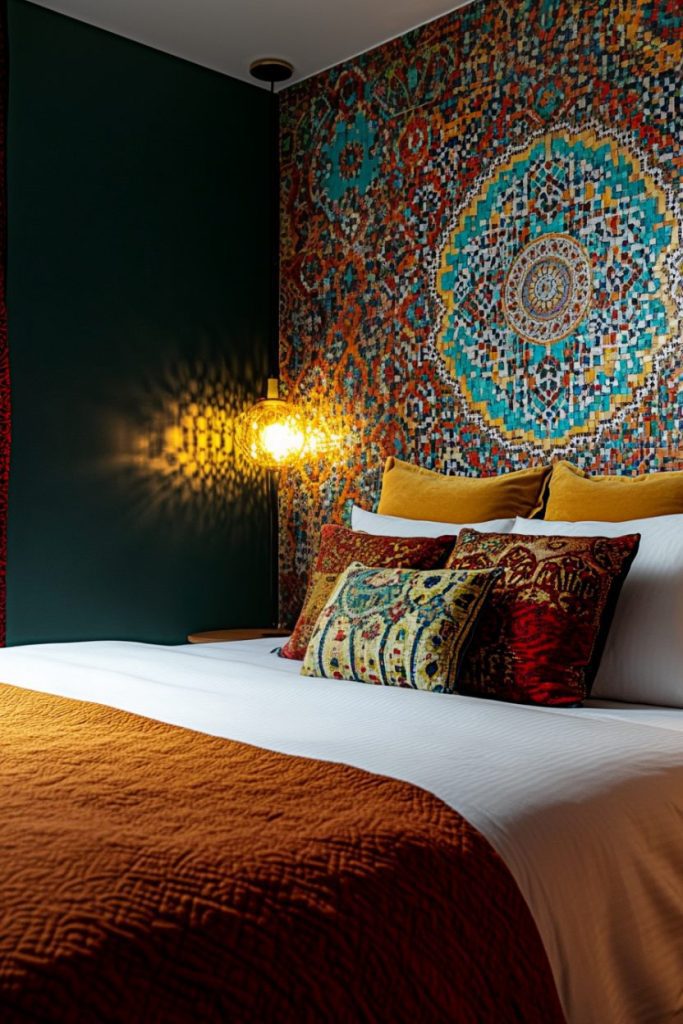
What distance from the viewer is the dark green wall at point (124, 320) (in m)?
3.41

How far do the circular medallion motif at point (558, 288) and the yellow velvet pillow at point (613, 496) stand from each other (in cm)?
32

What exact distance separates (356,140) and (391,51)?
329 millimetres

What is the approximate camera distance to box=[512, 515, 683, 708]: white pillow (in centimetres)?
217

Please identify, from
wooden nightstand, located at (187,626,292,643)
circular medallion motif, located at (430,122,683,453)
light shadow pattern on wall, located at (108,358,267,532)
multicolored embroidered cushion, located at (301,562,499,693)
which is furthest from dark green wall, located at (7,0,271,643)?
multicolored embroidered cushion, located at (301,562,499,693)

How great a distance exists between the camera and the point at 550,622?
7.04ft

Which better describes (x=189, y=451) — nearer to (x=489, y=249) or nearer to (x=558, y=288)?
(x=489, y=249)

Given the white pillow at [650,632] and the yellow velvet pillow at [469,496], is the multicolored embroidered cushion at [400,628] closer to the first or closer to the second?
the white pillow at [650,632]

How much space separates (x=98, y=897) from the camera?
0.99m

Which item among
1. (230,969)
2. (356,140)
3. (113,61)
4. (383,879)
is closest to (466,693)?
(383,879)

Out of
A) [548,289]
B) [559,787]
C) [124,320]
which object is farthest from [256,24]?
[559,787]

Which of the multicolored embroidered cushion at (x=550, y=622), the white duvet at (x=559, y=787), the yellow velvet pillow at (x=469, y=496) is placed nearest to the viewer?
the white duvet at (x=559, y=787)

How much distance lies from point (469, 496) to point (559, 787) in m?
1.54

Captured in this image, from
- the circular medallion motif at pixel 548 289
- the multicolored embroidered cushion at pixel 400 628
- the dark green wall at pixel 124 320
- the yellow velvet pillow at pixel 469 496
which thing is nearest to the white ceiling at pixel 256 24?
the dark green wall at pixel 124 320

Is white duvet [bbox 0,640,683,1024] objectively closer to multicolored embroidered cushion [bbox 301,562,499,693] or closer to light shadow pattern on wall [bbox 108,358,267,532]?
multicolored embroidered cushion [bbox 301,562,499,693]
